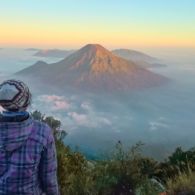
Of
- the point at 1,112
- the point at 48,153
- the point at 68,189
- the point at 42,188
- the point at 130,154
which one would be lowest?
the point at 68,189

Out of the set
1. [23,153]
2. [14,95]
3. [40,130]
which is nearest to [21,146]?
[23,153]

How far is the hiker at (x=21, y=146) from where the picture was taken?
10.3 ft

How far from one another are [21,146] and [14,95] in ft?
1.17

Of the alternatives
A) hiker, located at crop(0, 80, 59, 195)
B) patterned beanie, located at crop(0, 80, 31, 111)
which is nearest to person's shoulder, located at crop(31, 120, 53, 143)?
hiker, located at crop(0, 80, 59, 195)

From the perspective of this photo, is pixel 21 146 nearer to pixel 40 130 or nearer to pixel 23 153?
pixel 23 153

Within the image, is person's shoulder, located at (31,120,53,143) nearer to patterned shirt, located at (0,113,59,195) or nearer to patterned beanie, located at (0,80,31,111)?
patterned shirt, located at (0,113,59,195)

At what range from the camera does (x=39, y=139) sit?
126 inches

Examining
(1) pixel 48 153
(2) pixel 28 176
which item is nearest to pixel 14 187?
(2) pixel 28 176

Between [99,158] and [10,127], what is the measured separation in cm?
445

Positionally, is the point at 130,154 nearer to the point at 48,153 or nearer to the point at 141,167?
the point at 141,167

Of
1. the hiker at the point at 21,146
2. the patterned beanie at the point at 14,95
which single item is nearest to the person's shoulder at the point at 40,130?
the hiker at the point at 21,146

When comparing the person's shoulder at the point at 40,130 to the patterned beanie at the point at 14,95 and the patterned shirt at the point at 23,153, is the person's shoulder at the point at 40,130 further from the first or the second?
the patterned beanie at the point at 14,95

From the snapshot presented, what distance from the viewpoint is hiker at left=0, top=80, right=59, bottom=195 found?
10.3 ft

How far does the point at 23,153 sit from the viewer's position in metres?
3.20
